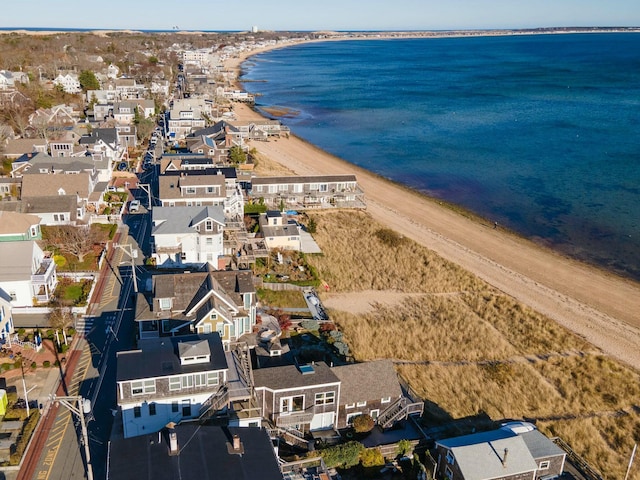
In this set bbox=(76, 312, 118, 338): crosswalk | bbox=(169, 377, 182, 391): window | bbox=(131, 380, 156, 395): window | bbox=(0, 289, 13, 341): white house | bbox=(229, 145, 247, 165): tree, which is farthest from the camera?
bbox=(229, 145, 247, 165): tree

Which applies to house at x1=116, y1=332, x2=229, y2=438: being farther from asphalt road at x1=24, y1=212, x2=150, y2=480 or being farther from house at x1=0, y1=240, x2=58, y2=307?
house at x1=0, y1=240, x2=58, y2=307

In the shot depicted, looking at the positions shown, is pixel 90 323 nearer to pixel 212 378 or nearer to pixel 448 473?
pixel 212 378

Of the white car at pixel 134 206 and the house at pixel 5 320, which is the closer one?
the house at pixel 5 320

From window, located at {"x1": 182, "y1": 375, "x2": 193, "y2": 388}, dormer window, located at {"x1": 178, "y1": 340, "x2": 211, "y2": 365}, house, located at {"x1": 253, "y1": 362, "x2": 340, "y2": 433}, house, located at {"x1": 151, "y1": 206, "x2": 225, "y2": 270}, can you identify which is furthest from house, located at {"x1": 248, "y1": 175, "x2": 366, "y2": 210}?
window, located at {"x1": 182, "y1": 375, "x2": 193, "y2": 388}

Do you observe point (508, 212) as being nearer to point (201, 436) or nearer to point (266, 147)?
point (266, 147)

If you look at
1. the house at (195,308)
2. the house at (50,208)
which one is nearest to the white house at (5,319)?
the house at (195,308)

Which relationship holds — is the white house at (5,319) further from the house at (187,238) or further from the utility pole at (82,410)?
the utility pole at (82,410)

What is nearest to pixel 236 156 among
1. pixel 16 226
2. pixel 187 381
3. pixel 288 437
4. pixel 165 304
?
pixel 16 226
